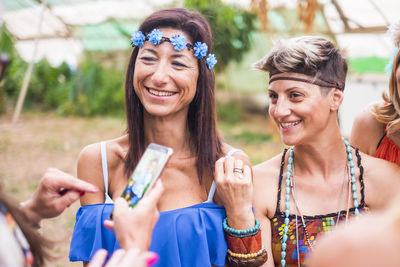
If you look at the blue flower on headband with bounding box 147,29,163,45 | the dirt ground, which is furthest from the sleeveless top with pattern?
the dirt ground

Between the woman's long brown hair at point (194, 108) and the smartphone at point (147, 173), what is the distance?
635 millimetres

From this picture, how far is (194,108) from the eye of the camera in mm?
2553

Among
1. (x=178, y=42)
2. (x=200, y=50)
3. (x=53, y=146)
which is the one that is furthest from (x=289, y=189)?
(x=53, y=146)

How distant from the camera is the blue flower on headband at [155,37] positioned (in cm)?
228

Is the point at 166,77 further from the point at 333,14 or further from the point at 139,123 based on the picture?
the point at 333,14

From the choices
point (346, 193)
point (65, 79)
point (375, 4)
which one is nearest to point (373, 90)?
point (375, 4)

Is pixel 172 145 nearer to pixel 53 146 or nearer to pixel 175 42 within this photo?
pixel 175 42

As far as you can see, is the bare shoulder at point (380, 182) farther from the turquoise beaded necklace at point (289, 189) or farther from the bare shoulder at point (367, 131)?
the bare shoulder at point (367, 131)

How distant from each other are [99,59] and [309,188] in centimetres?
1586

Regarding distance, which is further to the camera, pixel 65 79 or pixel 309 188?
pixel 65 79

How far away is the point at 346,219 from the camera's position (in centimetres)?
225

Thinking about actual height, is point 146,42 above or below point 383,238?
above

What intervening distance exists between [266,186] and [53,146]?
877cm

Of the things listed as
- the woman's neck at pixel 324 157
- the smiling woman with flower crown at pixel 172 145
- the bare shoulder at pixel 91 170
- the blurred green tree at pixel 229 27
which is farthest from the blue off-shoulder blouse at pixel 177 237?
the blurred green tree at pixel 229 27
